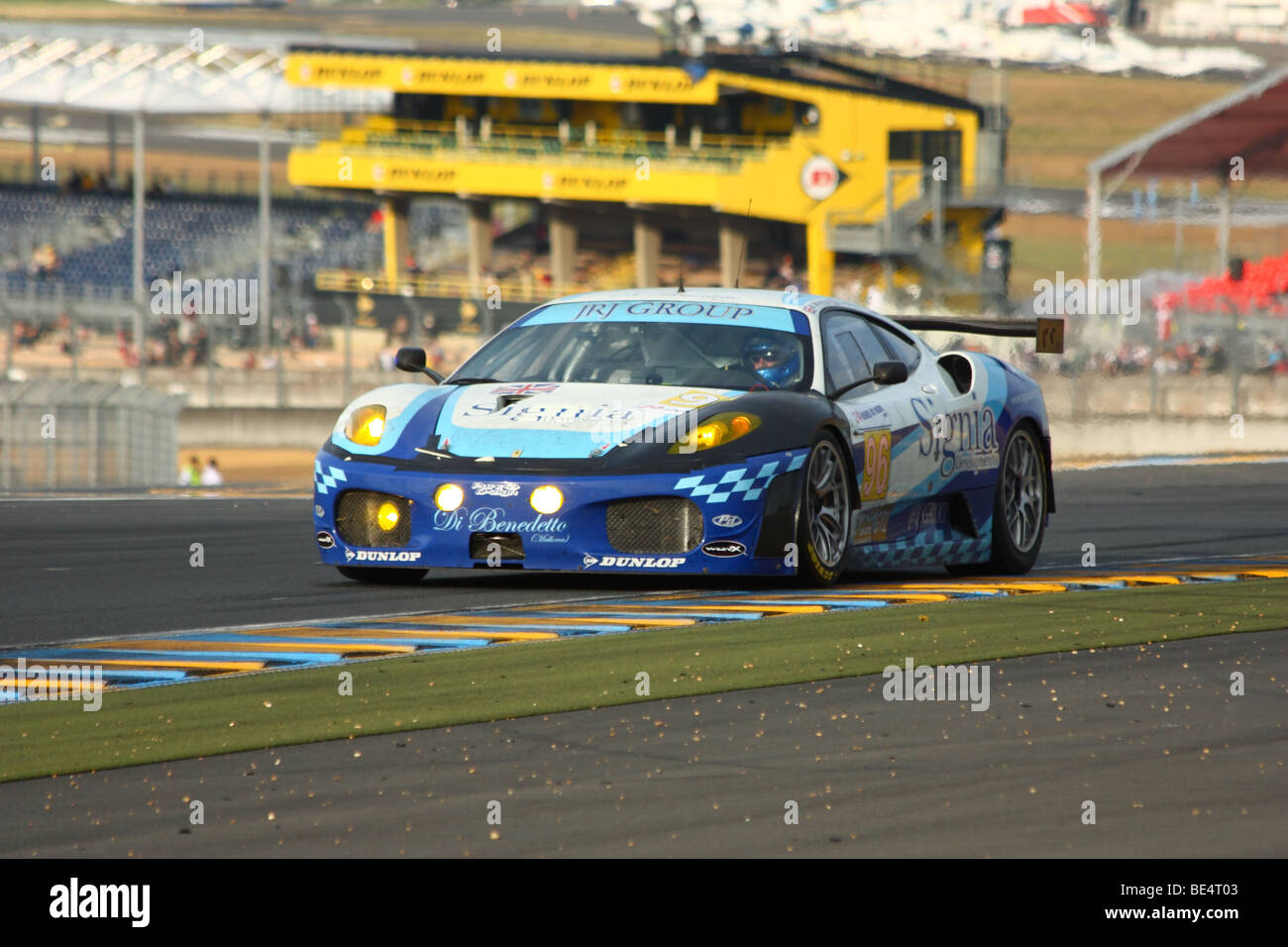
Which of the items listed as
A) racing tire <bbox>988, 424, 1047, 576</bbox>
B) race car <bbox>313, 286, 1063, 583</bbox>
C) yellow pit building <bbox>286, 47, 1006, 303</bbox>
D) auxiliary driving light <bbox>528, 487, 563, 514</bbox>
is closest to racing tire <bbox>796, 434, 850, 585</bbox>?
race car <bbox>313, 286, 1063, 583</bbox>

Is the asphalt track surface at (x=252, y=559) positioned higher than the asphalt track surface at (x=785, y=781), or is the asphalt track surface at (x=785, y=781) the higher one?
the asphalt track surface at (x=252, y=559)

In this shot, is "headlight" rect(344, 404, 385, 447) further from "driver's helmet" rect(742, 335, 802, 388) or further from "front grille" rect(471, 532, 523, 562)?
"driver's helmet" rect(742, 335, 802, 388)

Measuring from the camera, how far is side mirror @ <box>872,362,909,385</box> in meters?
9.23

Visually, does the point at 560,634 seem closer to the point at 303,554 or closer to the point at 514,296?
the point at 303,554

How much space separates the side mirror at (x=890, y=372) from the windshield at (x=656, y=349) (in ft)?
0.96

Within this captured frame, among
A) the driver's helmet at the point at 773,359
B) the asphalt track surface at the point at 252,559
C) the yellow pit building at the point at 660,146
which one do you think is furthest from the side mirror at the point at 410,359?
the yellow pit building at the point at 660,146

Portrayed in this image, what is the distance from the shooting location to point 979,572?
10.4 metres

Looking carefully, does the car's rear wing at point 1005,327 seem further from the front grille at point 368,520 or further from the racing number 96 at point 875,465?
the front grille at point 368,520

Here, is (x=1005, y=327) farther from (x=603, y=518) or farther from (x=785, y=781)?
(x=785, y=781)

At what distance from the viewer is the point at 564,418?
8.81m

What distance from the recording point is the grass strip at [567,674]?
5629 mm

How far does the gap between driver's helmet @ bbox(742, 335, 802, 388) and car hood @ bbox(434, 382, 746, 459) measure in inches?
11.8

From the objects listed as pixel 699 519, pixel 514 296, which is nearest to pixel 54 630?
pixel 699 519
